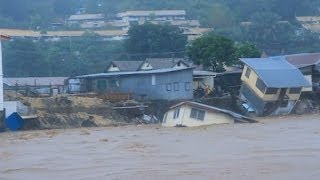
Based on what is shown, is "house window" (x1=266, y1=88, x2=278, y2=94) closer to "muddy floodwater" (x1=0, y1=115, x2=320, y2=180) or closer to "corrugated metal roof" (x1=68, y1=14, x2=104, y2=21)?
"muddy floodwater" (x1=0, y1=115, x2=320, y2=180)

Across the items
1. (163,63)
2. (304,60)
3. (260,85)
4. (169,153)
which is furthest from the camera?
(163,63)

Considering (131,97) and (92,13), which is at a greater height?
(92,13)

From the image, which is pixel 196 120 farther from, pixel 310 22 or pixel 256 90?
pixel 310 22

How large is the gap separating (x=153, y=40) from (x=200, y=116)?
76.7ft

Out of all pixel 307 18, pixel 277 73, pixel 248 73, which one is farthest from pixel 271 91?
pixel 307 18

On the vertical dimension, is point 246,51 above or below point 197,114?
above

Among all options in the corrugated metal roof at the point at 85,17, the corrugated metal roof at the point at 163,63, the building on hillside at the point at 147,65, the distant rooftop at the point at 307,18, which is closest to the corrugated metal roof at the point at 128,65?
the building on hillside at the point at 147,65

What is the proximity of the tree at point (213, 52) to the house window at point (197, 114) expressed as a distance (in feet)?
34.5

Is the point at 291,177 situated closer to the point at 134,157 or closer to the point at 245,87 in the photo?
the point at 134,157

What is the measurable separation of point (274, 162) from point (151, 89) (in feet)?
68.3

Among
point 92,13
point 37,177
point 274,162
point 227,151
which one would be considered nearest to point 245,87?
point 227,151

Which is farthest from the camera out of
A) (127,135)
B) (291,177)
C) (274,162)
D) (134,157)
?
(127,135)

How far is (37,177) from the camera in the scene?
11.4 meters

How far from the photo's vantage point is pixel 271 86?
96.6ft
